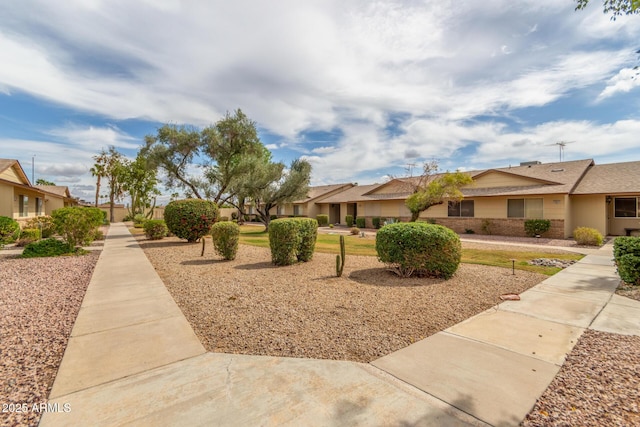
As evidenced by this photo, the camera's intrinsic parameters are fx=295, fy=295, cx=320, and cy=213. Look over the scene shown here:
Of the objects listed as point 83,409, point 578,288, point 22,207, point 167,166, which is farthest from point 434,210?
point 22,207

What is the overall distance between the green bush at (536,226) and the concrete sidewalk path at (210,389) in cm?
1956

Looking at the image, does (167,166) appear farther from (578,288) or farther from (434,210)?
(578,288)

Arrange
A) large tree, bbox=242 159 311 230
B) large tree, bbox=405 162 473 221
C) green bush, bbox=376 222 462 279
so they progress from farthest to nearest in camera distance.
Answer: large tree, bbox=242 159 311 230
large tree, bbox=405 162 473 221
green bush, bbox=376 222 462 279

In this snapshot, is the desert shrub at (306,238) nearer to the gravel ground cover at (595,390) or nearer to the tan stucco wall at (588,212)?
the gravel ground cover at (595,390)

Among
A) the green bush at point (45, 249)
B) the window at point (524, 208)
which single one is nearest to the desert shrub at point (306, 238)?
the green bush at point (45, 249)

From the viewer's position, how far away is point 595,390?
272 cm

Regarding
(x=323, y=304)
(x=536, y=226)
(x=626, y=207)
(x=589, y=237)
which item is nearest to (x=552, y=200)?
(x=536, y=226)

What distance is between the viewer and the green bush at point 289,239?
28.2 ft

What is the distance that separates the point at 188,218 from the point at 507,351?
1372cm

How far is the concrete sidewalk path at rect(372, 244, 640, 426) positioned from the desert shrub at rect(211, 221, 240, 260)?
284 inches

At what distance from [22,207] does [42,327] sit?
75.0 feet

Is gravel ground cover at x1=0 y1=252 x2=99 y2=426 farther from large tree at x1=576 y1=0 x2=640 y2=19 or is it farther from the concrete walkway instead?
large tree at x1=576 y1=0 x2=640 y2=19

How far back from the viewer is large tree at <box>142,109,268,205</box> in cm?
2081

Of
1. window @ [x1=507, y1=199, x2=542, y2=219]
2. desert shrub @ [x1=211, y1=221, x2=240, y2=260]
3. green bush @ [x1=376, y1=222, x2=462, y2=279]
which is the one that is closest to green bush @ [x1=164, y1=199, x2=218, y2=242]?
desert shrub @ [x1=211, y1=221, x2=240, y2=260]
